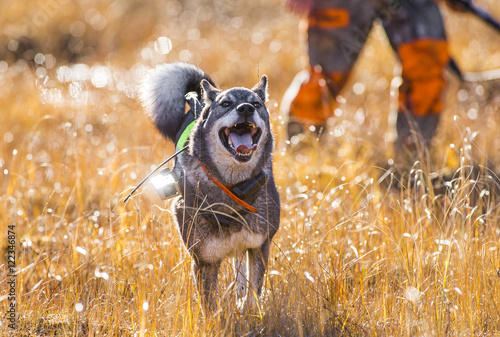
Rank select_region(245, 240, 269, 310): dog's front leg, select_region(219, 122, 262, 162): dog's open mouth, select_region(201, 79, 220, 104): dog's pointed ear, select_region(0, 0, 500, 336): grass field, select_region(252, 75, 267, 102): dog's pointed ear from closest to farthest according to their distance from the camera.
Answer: select_region(0, 0, 500, 336): grass field
select_region(219, 122, 262, 162): dog's open mouth
select_region(245, 240, 269, 310): dog's front leg
select_region(201, 79, 220, 104): dog's pointed ear
select_region(252, 75, 267, 102): dog's pointed ear

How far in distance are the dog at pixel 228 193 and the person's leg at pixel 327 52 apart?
1917mm

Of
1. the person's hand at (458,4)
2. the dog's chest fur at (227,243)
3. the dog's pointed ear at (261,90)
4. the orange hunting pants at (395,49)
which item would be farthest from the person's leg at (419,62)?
the dog's chest fur at (227,243)

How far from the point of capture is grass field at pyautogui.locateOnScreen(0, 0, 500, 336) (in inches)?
105

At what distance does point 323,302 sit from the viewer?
2.64m

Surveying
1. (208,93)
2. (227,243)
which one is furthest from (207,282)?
(208,93)

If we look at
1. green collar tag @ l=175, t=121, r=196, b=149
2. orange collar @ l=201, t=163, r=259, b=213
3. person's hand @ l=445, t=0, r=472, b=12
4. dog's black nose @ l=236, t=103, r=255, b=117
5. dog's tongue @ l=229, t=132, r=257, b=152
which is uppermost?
A: person's hand @ l=445, t=0, r=472, b=12

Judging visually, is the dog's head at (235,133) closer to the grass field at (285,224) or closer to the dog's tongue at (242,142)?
the dog's tongue at (242,142)

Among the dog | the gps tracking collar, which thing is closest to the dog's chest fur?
the dog

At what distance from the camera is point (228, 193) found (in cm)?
283

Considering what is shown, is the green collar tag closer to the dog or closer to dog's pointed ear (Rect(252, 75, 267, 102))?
the dog

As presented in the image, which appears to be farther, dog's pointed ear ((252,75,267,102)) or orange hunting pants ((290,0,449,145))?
orange hunting pants ((290,0,449,145))

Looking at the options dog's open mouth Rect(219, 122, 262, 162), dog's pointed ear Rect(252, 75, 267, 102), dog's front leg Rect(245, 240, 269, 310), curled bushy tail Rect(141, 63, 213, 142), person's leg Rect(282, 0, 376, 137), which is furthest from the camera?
person's leg Rect(282, 0, 376, 137)

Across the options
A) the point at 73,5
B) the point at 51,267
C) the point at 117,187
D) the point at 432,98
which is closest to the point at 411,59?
the point at 432,98

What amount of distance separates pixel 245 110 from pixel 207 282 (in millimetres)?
912
